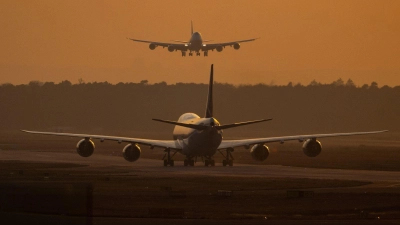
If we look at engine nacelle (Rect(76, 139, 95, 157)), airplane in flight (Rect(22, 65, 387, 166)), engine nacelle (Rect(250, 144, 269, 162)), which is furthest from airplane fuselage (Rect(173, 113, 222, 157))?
engine nacelle (Rect(76, 139, 95, 157))

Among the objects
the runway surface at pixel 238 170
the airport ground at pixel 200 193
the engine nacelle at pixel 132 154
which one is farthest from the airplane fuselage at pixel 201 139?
the engine nacelle at pixel 132 154

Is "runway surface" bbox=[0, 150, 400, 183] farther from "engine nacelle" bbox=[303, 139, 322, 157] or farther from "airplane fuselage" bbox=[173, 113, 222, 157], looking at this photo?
"engine nacelle" bbox=[303, 139, 322, 157]

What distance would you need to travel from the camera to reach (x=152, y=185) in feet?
137

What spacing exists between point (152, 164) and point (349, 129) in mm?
83289

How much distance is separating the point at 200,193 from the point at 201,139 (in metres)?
19.8

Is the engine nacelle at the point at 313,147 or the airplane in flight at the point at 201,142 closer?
the airplane in flight at the point at 201,142

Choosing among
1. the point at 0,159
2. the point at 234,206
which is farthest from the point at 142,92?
the point at 234,206

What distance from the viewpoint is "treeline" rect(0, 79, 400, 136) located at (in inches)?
5704

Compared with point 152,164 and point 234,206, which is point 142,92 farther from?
point 234,206

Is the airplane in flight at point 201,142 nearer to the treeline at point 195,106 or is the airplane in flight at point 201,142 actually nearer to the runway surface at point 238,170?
the runway surface at point 238,170

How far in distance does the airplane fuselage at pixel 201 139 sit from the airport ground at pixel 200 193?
4.04ft

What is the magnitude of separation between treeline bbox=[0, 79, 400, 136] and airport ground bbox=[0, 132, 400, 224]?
77.1 meters

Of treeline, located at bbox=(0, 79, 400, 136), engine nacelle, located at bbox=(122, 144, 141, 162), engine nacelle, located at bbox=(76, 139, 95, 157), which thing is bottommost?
engine nacelle, located at bbox=(122, 144, 141, 162)

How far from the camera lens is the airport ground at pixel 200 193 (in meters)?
29.1
